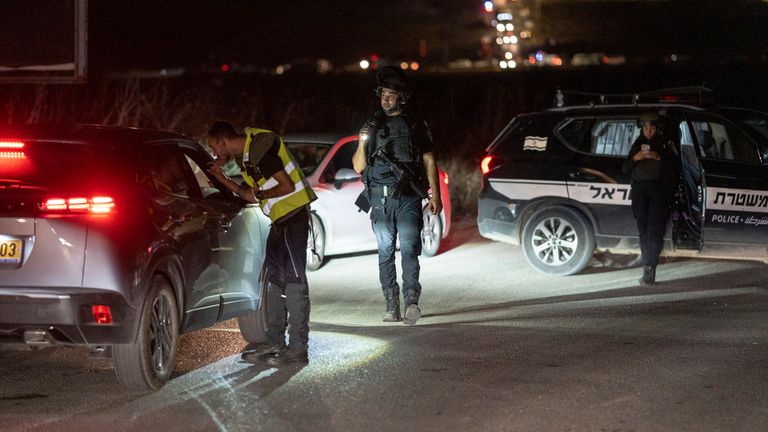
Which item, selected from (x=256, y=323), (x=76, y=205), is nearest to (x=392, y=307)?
(x=256, y=323)

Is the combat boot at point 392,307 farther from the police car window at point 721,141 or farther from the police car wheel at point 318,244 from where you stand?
the police car window at point 721,141

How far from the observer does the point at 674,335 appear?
29.2 ft

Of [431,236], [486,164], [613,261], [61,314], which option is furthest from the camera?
[431,236]

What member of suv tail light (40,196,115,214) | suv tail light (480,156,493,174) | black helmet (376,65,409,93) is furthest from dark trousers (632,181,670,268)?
suv tail light (40,196,115,214)

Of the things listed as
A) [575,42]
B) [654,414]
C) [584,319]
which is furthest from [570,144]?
[575,42]

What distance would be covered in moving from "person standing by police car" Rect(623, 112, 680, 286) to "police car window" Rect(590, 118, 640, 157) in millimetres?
660

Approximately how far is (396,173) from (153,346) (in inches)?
116

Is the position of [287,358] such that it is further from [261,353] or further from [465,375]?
[465,375]

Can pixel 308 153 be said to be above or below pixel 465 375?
above

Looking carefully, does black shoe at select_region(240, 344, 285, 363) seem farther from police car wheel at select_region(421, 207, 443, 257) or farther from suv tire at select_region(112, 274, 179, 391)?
police car wheel at select_region(421, 207, 443, 257)

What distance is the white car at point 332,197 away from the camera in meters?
13.5

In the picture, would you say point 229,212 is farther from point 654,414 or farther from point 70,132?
point 654,414

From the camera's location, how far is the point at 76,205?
21.2ft

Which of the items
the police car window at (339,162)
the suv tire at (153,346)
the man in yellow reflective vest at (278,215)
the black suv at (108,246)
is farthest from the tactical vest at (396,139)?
the police car window at (339,162)
